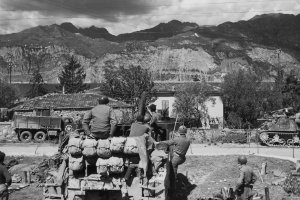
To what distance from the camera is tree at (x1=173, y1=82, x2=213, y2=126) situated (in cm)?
4434

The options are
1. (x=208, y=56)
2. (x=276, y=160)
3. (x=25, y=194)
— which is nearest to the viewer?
(x=25, y=194)

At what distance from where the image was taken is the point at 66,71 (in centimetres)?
7400

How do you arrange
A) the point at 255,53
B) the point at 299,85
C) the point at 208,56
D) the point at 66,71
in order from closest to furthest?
the point at 299,85, the point at 66,71, the point at 208,56, the point at 255,53

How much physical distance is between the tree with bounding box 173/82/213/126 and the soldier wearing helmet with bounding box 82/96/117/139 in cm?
3136

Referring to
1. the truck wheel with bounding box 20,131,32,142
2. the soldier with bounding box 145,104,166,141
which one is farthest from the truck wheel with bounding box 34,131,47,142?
the soldier with bounding box 145,104,166,141

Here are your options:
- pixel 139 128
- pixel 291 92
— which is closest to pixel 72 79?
pixel 291 92

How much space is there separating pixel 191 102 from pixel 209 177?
89.1ft

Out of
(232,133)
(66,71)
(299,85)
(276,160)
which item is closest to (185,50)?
(66,71)

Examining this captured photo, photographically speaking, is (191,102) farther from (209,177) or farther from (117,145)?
(117,145)

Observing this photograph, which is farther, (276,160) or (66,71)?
(66,71)

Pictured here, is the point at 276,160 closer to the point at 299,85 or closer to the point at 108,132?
the point at 108,132

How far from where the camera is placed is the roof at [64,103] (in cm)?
3906

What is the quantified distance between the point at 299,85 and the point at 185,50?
348 feet

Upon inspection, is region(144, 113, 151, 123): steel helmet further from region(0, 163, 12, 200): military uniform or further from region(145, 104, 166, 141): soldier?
region(0, 163, 12, 200): military uniform
